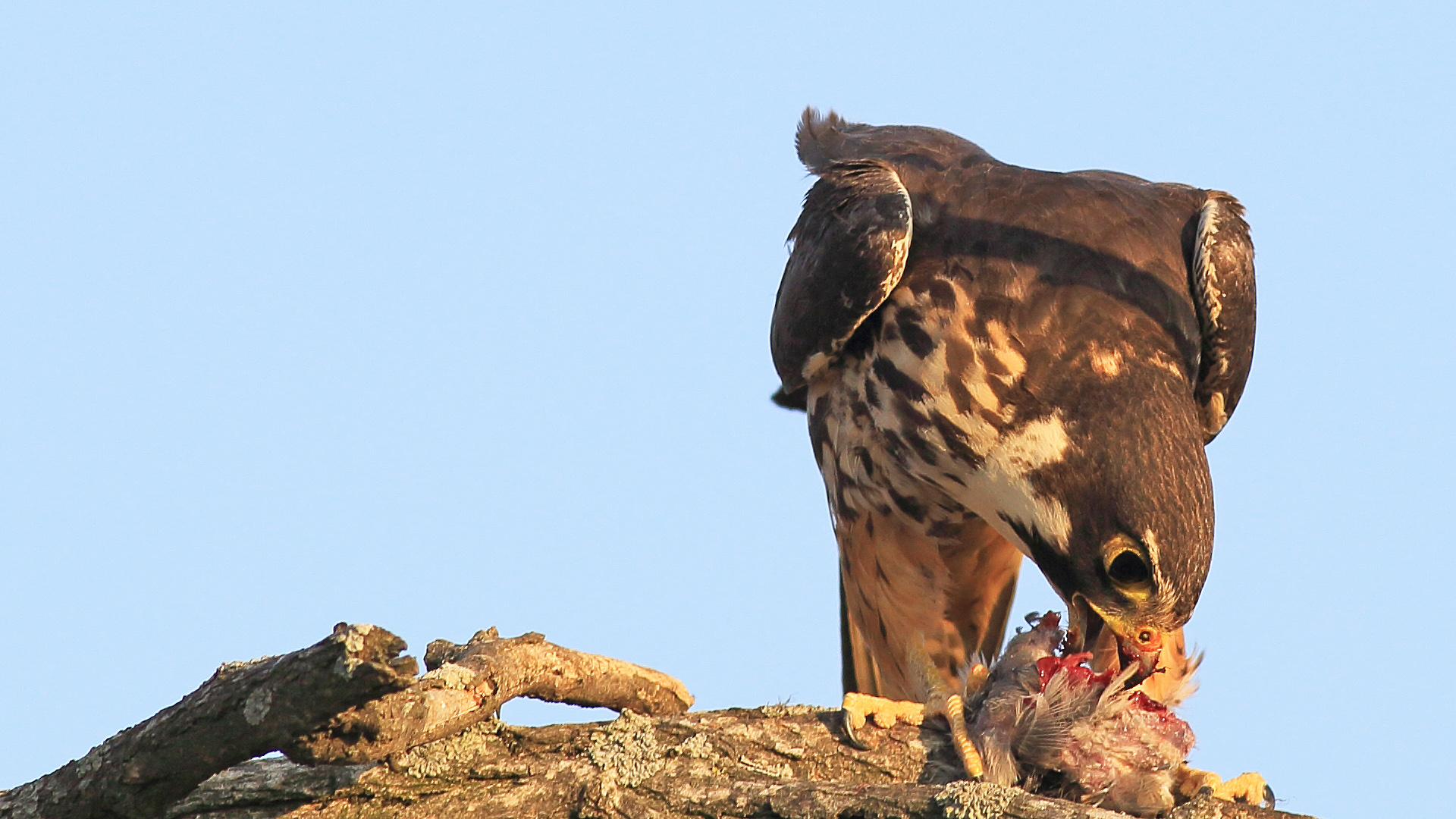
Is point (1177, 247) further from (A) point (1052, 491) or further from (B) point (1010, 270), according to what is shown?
(A) point (1052, 491)

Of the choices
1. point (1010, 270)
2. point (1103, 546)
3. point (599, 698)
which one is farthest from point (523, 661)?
point (1010, 270)

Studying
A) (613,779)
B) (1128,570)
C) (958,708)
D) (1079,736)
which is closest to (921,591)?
(1128,570)

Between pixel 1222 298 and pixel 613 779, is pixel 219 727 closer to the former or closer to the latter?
pixel 613 779

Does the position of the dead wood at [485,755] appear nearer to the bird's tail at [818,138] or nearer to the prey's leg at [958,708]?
the prey's leg at [958,708]

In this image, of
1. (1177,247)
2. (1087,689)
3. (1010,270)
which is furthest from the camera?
(1177,247)

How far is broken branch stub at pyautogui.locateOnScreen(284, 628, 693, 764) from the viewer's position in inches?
107

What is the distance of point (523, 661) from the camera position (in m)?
3.24

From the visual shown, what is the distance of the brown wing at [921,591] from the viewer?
5.23 m

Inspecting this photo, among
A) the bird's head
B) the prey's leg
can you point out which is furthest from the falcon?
the prey's leg

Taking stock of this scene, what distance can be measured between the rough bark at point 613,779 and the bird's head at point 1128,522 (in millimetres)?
1069

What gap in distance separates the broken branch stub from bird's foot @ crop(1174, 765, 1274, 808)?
1253mm

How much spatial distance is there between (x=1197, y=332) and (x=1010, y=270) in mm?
803

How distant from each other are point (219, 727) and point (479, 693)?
0.61 metres

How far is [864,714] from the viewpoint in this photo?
137 inches
